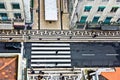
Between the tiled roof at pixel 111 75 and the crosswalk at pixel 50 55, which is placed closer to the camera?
the tiled roof at pixel 111 75

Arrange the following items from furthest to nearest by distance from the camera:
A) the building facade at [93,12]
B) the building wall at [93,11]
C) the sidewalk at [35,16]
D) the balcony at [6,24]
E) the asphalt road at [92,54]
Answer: the sidewalk at [35,16], the asphalt road at [92,54], the balcony at [6,24], the building facade at [93,12], the building wall at [93,11]

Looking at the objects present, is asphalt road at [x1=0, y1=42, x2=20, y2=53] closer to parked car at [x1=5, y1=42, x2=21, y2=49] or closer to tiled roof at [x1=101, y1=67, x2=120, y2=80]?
parked car at [x1=5, y1=42, x2=21, y2=49]

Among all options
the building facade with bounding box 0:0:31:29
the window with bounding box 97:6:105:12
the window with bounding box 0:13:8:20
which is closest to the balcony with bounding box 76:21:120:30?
the window with bounding box 97:6:105:12

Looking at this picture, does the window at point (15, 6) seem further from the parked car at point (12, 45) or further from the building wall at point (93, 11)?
the building wall at point (93, 11)

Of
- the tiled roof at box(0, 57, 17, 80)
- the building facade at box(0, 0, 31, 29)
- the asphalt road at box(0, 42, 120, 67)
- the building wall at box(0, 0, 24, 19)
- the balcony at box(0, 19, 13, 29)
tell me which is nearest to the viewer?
the tiled roof at box(0, 57, 17, 80)

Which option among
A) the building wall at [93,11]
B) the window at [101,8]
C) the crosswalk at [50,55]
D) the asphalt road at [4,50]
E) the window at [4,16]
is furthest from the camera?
the crosswalk at [50,55]

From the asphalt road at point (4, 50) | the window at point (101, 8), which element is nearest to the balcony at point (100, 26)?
the window at point (101, 8)
